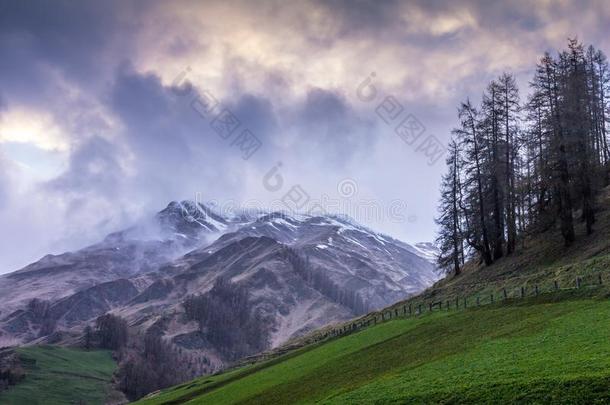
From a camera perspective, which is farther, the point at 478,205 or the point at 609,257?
the point at 478,205

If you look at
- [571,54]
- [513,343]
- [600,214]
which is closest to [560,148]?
[600,214]

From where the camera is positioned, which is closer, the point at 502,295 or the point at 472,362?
the point at 472,362

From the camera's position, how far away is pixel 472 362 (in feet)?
91.6

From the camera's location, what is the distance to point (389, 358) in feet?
125

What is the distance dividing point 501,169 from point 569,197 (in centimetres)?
1119

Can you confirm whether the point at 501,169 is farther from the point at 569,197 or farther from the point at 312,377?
the point at 312,377

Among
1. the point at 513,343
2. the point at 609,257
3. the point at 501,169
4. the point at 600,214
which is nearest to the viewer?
the point at 513,343

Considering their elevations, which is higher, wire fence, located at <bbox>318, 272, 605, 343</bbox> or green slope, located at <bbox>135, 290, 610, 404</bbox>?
wire fence, located at <bbox>318, 272, 605, 343</bbox>

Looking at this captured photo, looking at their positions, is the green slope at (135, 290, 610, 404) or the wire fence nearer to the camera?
the green slope at (135, 290, 610, 404)

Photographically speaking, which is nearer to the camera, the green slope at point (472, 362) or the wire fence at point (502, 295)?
Result: the green slope at point (472, 362)

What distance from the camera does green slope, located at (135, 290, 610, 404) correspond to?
21453 mm

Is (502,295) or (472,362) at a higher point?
(502,295)

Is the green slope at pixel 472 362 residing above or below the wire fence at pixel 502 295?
below

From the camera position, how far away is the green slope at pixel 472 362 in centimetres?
2145
